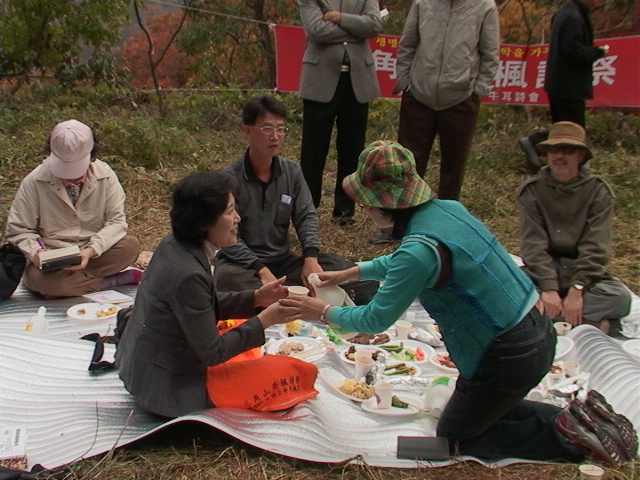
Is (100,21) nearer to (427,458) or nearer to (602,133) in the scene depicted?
(602,133)

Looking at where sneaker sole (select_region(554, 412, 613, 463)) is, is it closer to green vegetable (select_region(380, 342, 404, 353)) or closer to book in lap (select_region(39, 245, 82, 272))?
green vegetable (select_region(380, 342, 404, 353))

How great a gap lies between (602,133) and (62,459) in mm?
7264

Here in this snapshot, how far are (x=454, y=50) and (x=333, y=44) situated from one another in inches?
35.5

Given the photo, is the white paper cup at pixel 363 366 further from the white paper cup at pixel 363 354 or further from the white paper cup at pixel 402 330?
the white paper cup at pixel 402 330

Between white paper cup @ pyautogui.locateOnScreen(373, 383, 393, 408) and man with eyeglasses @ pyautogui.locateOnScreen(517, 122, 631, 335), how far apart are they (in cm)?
128

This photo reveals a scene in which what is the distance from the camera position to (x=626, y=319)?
3.65 metres

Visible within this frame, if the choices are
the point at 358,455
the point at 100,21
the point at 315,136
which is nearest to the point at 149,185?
the point at 315,136

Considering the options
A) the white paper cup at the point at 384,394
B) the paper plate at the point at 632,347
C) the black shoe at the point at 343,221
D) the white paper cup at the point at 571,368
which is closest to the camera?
the white paper cup at the point at 384,394

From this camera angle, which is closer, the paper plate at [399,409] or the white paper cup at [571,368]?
the paper plate at [399,409]

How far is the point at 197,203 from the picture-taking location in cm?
239

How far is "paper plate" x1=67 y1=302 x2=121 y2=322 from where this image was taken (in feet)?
11.5

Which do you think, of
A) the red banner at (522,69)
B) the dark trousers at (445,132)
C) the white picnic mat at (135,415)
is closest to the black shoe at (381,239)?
the dark trousers at (445,132)

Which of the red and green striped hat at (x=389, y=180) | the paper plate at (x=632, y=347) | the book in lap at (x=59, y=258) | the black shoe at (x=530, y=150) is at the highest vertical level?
the red and green striped hat at (x=389, y=180)

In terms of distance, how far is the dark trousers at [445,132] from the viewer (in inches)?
199
